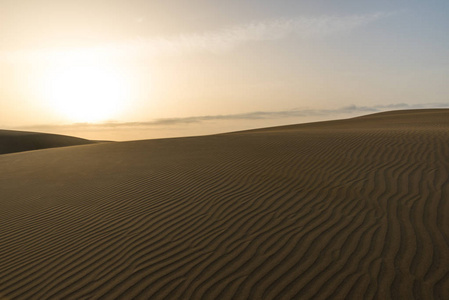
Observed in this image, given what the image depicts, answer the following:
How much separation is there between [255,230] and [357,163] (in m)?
5.03

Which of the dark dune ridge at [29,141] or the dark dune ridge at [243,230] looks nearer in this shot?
the dark dune ridge at [243,230]

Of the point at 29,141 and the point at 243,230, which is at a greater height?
the point at 243,230

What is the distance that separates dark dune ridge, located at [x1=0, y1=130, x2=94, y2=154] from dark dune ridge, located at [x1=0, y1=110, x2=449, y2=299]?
42417mm

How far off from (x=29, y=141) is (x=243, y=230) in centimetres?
5402

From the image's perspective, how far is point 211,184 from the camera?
862 centimetres

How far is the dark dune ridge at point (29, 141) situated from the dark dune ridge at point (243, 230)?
Result: 42417 millimetres

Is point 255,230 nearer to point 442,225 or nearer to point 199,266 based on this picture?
point 199,266

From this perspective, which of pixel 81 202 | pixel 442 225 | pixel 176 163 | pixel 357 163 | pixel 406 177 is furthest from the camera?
pixel 176 163

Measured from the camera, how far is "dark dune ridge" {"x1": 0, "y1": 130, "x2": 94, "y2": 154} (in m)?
47.0

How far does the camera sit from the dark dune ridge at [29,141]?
4703 centimetres

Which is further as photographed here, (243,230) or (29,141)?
(29,141)

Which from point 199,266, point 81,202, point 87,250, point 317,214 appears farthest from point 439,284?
point 81,202

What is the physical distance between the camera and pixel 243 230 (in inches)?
222

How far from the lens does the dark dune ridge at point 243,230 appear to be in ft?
13.8
